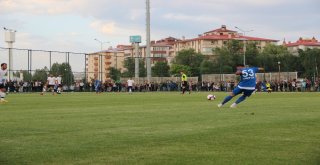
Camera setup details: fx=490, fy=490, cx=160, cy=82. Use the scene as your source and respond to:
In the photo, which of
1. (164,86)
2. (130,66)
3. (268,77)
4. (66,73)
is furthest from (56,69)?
(268,77)

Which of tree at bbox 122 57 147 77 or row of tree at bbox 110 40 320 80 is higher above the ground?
row of tree at bbox 110 40 320 80

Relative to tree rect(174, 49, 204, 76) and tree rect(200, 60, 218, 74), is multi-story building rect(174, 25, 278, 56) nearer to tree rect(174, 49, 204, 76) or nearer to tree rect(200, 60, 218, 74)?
tree rect(174, 49, 204, 76)

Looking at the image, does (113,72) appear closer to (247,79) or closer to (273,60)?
(247,79)

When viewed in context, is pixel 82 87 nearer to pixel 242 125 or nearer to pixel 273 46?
pixel 242 125

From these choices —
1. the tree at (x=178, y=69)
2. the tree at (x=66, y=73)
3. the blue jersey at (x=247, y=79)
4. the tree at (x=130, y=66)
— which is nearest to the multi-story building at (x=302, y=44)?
the tree at (x=178, y=69)

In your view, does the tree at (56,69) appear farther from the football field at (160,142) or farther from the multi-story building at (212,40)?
the multi-story building at (212,40)

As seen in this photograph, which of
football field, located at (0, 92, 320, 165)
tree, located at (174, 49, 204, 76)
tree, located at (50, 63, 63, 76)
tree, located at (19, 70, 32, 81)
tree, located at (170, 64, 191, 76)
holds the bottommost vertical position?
football field, located at (0, 92, 320, 165)

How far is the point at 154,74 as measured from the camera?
75062mm

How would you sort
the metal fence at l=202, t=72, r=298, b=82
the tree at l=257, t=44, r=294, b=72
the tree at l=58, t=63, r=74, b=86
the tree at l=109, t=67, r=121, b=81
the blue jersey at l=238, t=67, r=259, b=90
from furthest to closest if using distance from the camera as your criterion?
the tree at l=257, t=44, r=294, b=72 → the tree at l=109, t=67, r=121, b=81 → the metal fence at l=202, t=72, r=298, b=82 → the tree at l=58, t=63, r=74, b=86 → the blue jersey at l=238, t=67, r=259, b=90

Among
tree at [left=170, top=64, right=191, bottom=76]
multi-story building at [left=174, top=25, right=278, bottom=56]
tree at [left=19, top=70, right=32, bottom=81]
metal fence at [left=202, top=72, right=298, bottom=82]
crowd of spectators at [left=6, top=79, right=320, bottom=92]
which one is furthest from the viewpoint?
multi-story building at [left=174, top=25, right=278, bottom=56]

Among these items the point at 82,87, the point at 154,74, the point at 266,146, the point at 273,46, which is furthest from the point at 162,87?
the point at 273,46

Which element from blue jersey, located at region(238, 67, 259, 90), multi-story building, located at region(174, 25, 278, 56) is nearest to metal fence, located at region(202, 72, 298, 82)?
blue jersey, located at region(238, 67, 259, 90)

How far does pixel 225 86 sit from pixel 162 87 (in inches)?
339

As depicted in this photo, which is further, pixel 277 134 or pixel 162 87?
pixel 162 87
